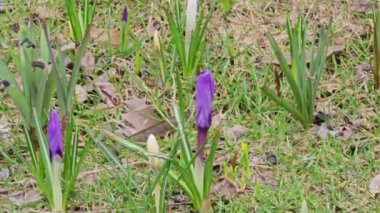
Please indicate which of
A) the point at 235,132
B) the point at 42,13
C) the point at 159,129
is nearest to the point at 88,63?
the point at 42,13

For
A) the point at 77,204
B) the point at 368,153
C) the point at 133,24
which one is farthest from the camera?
the point at 133,24

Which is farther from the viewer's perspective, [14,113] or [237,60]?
[237,60]

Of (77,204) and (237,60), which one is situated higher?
(237,60)

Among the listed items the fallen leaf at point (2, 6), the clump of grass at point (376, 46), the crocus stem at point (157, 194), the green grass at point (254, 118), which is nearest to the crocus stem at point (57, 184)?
the green grass at point (254, 118)

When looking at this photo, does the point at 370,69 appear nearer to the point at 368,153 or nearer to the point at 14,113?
the point at 368,153

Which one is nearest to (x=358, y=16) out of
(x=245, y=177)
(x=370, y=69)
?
(x=370, y=69)

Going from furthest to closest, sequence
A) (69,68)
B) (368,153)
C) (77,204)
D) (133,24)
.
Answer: (133,24), (69,68), (368,153), (77,204)

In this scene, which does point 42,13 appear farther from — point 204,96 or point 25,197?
point 204,96

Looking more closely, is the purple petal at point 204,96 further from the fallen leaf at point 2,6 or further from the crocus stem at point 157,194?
the fallen leaf at point 2,6
